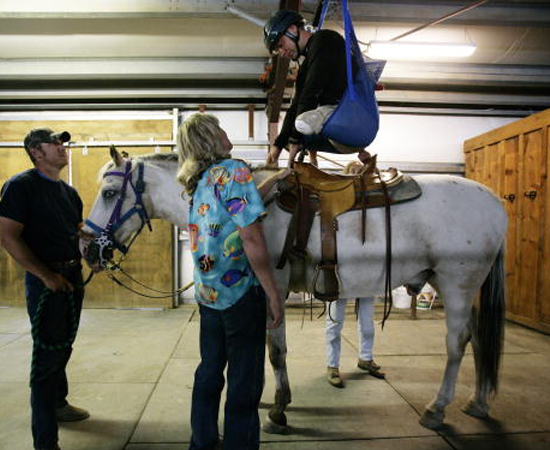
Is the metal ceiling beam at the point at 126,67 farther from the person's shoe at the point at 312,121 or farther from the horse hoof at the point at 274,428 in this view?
the horse hoof at the point at 274,428

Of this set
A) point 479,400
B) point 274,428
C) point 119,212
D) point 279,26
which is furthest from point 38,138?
point 479,400

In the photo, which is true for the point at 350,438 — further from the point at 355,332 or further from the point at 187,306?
the point at 187,306

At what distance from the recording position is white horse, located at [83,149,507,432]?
2.21m

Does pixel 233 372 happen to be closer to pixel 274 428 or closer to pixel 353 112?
pixel 274 428

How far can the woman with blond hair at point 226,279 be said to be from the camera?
1472 mm

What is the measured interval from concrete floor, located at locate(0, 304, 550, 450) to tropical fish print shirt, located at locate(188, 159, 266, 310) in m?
1.37

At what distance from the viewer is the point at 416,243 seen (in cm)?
228

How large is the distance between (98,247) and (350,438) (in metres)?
2.14

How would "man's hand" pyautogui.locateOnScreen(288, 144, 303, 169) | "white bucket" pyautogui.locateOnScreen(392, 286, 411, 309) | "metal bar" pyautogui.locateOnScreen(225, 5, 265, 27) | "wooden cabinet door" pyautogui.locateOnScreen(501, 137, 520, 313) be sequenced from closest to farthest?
1. "man's hand" pyautogui.locateOnScreen(288, 144, 303, 169)
2. "metal bar" pyautogui.locateOnScreen(225, 5, 265, 27)
3. "wooden cabinet door" pyautogui.locateOnScreen(501, 137, 520, 313)
4. "white bucket" pyautogui.locateOnScreen(392, 286, 411, 309)

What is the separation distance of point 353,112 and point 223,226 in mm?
1045

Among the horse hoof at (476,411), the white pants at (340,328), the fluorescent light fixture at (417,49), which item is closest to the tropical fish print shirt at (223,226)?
the white pants at (340,328)

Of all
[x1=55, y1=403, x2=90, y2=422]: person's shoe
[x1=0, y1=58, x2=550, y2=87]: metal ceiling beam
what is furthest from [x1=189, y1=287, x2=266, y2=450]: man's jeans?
[x1=0, y1=58, x2=550, y2=87]: metal ceiling beam

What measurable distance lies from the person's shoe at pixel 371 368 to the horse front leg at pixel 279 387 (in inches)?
49.4

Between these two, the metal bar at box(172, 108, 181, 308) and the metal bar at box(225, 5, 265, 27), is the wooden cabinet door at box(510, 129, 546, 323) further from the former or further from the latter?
the metal bar at box(172, 108, 181, 308)
